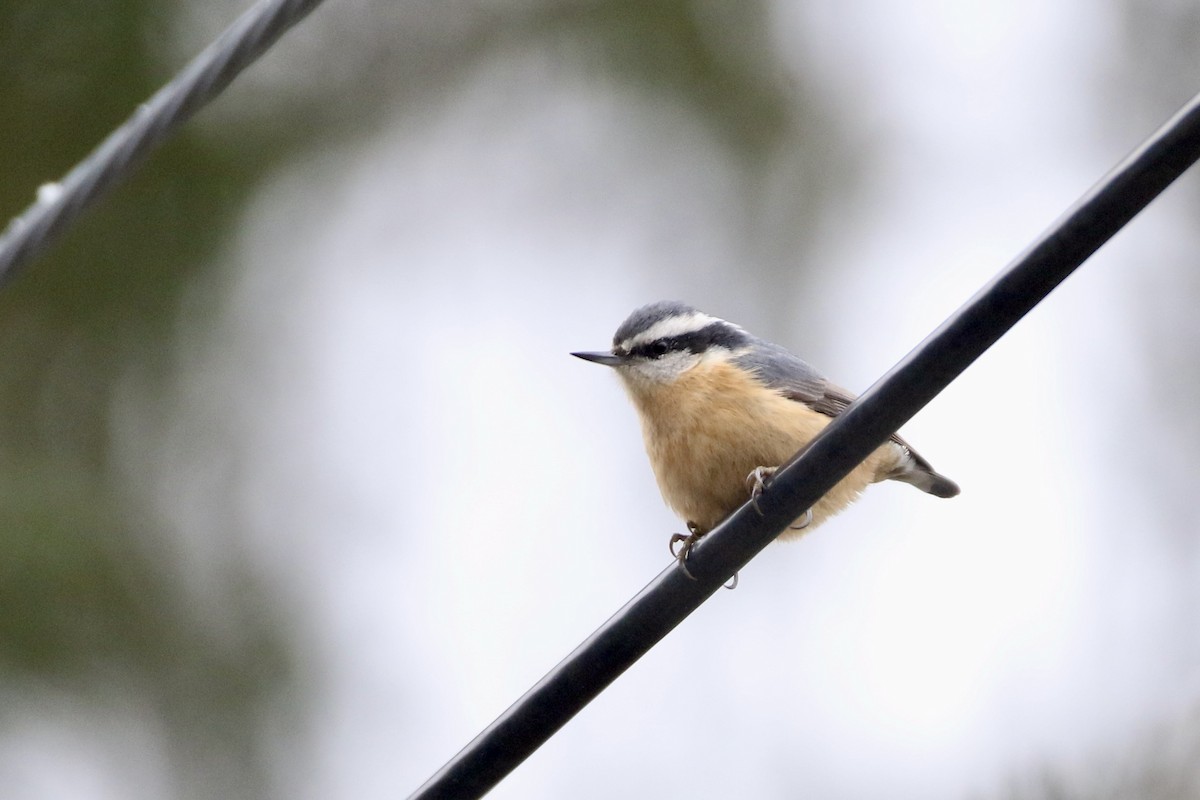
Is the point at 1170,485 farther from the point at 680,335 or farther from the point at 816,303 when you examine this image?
the point at 680,335

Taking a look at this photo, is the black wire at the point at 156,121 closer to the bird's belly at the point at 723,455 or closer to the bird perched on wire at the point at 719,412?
the bird perched on wire at the point at 719,412

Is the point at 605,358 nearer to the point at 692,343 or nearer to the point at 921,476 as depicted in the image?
the point at 692,343

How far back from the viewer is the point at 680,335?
13.1ft

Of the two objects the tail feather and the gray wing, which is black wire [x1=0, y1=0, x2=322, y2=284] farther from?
the tail feather

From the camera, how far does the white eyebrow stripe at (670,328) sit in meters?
3.99

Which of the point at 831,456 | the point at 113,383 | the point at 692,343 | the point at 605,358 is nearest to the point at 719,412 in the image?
the point at 692,343

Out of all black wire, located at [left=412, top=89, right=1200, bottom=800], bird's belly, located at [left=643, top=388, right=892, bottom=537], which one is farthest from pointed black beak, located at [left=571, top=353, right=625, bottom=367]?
black wire, located at [left=412, top=89, right=1200, bottom=800]

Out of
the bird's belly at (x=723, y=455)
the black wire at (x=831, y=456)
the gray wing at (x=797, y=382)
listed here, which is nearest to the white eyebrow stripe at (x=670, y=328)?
the gray wing at (x=797, y=382)

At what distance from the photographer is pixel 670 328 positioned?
4027 mm

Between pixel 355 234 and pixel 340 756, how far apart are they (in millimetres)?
4332

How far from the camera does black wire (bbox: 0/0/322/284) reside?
194 centimetres

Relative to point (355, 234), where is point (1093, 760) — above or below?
below

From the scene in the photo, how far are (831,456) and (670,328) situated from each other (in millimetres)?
1917

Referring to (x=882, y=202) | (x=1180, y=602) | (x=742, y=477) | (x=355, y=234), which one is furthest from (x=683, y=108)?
(x=742, y=477)
